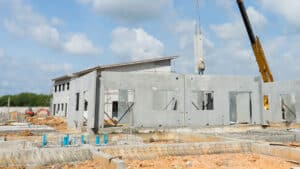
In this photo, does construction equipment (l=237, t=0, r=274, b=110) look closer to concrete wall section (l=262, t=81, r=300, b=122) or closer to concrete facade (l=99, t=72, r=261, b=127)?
concrete wall section (l=262, t=81, r=300, b=122)

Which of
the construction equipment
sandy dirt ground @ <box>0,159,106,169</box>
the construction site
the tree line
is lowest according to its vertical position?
sandy dirt ground @ <box>0,159,106,169</box>

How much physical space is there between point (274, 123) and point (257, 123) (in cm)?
171

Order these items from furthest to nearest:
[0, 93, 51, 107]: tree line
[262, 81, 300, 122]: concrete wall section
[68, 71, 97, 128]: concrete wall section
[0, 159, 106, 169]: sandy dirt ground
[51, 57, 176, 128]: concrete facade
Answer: [0, 93, 51, 107]: tree line < [262, 81, 300, 122]: concrete wall section < [51, 57, 176, 128]: concrete facade < [68, 71, 97, 128]: concrete wall section < [0, 159, 106, 169]: sandy dirt ground

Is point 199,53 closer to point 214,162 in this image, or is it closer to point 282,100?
point 282,100

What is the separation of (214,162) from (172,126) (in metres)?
7.94

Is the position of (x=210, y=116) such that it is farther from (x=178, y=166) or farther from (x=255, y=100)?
(x=178, y=166)

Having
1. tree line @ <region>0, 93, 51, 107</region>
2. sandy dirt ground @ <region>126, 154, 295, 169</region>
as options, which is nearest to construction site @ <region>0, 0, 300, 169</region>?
sandy dirt ground @ <region>126, 154, 295, 169</region>

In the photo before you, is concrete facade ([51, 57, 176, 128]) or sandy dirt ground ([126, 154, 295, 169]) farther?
concrete facade ([51, 57, 176, 128])

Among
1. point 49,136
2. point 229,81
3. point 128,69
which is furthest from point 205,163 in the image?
point 128,69

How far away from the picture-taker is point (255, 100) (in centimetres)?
1811

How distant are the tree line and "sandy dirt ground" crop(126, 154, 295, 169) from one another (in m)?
42.7

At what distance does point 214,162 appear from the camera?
27.0 feet

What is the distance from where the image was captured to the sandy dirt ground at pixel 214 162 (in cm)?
766

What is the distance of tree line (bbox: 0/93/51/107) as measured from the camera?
4822 centimetres
